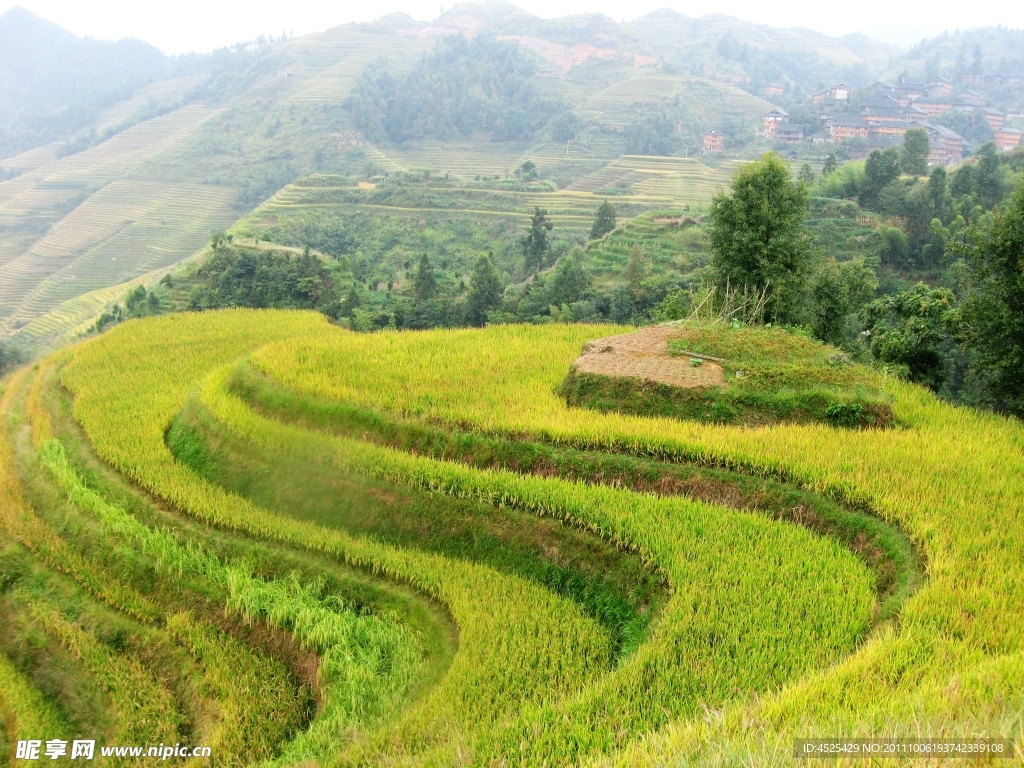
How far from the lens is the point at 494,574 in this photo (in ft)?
24.3

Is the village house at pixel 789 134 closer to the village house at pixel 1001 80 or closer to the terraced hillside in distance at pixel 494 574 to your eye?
the village house at pixel 1001 80

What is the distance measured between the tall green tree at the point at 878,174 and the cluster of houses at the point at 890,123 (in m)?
28.9

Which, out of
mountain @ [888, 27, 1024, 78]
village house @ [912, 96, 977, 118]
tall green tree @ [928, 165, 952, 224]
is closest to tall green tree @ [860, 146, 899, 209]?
tall green tree @ [928, 165, 952, 224]

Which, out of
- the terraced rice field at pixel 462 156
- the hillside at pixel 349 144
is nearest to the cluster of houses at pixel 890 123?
the hillside at pixel 349 144

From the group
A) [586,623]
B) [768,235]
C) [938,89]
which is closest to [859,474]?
[586,623]

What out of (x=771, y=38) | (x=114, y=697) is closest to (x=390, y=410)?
(x=114, y=697)

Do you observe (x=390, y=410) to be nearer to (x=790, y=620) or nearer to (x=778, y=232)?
(x=790, y=620)

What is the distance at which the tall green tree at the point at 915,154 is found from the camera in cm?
3731

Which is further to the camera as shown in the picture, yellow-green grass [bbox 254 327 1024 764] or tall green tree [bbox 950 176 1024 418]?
tall green tree [bbox 950 176 1024 418]

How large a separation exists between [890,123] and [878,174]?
38880mm

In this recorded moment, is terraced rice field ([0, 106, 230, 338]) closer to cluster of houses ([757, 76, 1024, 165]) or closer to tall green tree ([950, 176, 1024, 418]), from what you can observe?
tall green tree ([950, 176, 1024, 418])

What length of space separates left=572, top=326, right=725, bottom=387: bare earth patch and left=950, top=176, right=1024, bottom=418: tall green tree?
367 cm

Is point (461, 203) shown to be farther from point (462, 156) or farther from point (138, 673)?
point (138, 673)

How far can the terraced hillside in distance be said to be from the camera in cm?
477
